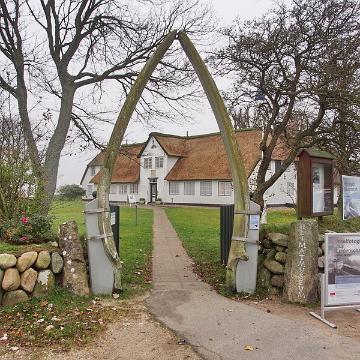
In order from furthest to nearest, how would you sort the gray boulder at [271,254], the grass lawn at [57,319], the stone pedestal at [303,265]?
the gray boulder at [271,254] → the stone pedestal at [303,265] → the grass lawn at [57,319]

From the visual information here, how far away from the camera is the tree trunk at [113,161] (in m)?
6.70

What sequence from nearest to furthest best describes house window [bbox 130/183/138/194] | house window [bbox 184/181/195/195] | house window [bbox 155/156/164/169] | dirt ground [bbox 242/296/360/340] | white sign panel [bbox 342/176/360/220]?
dirt ground [bbox 242/296/360/340]
white sign panel [bbox 342/176/360/220]
house window [bbox 184/181/195/195]
house window [bbox 155/156/164/169]
house window [bbox 130/183/138/194]

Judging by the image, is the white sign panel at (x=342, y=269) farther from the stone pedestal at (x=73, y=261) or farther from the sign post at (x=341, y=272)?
the stone pedestal at (x=73, y=261)

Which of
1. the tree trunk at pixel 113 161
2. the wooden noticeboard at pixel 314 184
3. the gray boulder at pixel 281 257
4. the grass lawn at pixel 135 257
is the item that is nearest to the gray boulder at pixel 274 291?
the gray boulder at pixel 281 257

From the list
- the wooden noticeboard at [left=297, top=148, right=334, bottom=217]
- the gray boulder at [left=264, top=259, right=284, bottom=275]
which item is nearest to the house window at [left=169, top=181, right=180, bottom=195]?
the wooden noticeboard at [left=297, top=148, right=334, bottom=217]

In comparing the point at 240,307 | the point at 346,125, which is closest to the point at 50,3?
the point at 346,125

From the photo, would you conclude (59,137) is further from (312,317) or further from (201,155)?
(201,155)

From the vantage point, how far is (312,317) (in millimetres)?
5914

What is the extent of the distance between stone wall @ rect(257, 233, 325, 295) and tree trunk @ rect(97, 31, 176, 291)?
8.51 ft

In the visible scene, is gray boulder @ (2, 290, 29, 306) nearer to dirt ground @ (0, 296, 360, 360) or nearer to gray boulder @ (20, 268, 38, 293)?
gray boulder @ (20, 268, 38, 293)

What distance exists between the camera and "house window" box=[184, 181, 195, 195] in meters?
40.0

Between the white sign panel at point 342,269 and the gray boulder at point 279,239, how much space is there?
1.04 meters

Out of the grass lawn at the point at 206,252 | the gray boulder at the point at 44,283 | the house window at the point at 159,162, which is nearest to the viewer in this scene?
the gray boulder at the point at 44,283

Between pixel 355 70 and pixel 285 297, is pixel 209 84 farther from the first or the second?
pixel 355 70
